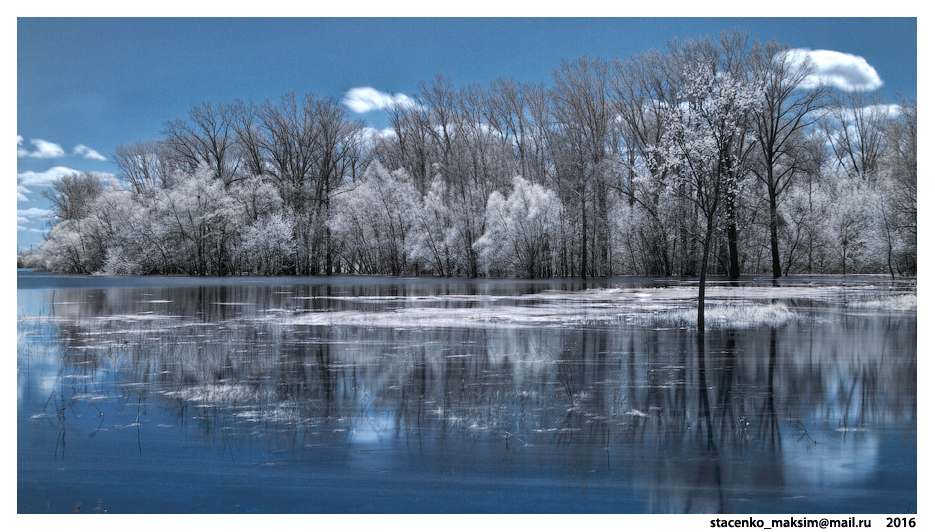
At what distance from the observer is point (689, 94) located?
911 cm

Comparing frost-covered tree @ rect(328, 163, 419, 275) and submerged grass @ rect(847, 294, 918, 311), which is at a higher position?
frost-covered tree @ rect(328, 163, 419, 275)

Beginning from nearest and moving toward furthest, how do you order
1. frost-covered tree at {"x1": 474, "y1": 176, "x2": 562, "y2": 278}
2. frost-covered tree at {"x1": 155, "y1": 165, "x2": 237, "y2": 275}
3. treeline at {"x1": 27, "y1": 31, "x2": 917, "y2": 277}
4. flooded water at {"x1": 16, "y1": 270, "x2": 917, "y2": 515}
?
flooded water at {"x1": 16, "y1": 270, "x2": 917, "y2": 515}
treeline at {"x1": 27, "y1": 31, "x2": 917, "y2": 277}
frost-covered tree at {"x1": 474, "y1": 176, "x2": 562, "y2": 278}
frost-covered tree at {"x1": 155, "y1": 165, "x2": 237, "y2": 275}

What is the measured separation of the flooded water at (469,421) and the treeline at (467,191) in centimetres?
2034

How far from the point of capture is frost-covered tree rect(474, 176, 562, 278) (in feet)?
94.7

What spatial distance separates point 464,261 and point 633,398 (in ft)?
81.7

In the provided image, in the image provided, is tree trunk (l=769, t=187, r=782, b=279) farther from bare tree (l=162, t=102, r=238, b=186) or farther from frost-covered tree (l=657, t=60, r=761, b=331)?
→ bare tree (l=162, t=102, r=238, b=186)

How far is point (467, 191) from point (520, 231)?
374 centimetres

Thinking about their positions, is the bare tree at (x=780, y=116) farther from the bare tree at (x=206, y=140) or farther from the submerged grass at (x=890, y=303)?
the bare tree at (x=206, y=140)

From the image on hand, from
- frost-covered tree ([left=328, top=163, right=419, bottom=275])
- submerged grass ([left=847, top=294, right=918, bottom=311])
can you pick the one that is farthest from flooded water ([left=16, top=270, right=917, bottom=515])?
frost-covered tree ([left=328, top=163, right=419, bottom=275])

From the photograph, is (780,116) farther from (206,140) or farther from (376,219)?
(206,140)

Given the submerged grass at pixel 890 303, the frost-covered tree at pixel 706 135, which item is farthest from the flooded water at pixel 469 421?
the submerged grass at pixel 890 303

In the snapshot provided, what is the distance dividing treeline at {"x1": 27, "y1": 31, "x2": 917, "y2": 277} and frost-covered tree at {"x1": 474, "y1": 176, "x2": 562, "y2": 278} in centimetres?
8

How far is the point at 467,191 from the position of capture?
30.1m
